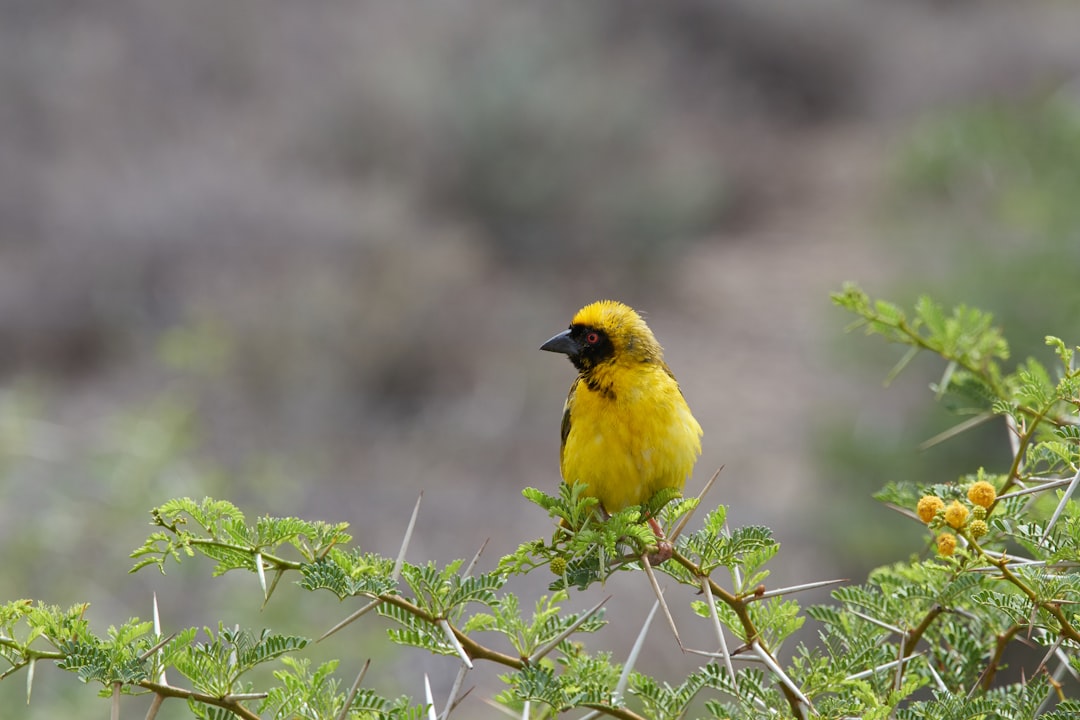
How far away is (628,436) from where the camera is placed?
3.01 m

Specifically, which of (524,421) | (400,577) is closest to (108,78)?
(524,421)

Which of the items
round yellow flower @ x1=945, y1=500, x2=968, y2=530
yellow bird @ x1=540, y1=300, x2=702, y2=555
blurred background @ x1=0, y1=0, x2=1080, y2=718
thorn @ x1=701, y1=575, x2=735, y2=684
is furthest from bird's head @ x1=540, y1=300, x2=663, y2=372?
blurred background @ x1=0, y1=0, x2=1080, y2=718

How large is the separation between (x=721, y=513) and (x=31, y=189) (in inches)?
530

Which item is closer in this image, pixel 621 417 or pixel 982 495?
pixel 982 495

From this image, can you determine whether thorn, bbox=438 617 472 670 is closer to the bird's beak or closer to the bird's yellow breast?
the bird's yellow breast

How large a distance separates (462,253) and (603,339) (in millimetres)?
9202

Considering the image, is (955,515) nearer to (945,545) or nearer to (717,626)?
(945,545)

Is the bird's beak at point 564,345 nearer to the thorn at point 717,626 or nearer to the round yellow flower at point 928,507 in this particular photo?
the thorn at point 717,626

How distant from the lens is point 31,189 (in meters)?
13.6

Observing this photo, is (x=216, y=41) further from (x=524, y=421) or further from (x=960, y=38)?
(x=960, y=38)

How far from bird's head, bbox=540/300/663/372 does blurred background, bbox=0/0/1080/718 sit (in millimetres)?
2286

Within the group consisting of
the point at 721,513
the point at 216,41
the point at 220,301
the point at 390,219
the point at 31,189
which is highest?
the point at 216,41

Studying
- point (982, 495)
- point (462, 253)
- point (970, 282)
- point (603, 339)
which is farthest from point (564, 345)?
point (462, 253)

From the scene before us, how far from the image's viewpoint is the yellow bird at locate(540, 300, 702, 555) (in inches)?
116
